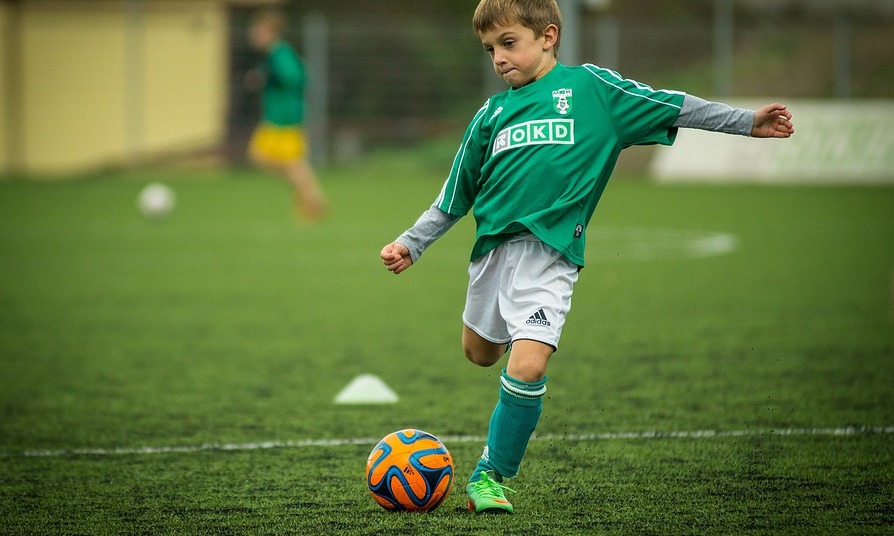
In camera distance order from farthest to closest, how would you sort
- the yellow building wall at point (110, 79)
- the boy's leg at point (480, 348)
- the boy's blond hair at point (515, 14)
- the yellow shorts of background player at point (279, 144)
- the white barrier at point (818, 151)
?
the yellow building wall at point (110, 79), the white barrier at point (818, 151), the yellow shorts of background player at point (279, 144), the boy's leg at point (480, 348), the boy's blond hair at point (515, 14)

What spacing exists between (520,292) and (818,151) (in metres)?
18.5

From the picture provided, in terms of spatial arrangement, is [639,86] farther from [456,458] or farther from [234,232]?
[234,232]

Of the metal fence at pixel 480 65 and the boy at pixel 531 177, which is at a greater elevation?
the boy at pixel 531 177

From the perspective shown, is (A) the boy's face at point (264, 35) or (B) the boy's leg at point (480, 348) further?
(A) the boy's face at point (264, 35)

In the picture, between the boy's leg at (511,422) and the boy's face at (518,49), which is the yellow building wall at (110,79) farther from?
the boy's leg at (511,422)

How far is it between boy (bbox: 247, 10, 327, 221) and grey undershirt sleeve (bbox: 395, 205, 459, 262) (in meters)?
11.5

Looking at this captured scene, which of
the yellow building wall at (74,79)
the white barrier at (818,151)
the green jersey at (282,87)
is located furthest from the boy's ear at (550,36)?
the yellow building wall at (74,79)

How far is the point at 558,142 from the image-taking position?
4109mm

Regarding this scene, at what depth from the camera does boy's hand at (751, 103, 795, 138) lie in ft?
13.5

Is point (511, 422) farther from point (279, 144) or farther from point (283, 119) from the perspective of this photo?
point (283, 119)

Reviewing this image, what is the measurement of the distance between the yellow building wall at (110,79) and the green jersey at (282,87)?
11475mm

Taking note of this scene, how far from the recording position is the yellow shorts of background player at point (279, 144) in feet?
52.1

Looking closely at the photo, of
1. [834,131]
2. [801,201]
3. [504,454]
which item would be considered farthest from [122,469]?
[834,131]

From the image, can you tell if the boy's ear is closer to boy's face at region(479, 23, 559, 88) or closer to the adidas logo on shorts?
boy's face at region(479, 23, 559, 88)
